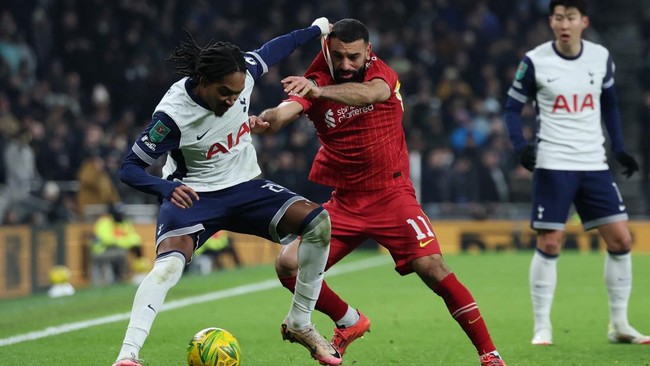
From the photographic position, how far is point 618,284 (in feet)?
29.1

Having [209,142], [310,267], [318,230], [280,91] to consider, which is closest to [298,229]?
[318,230]

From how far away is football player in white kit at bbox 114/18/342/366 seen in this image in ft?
22.5

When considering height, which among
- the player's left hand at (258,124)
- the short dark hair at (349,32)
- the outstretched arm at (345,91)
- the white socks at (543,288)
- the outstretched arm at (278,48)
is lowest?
the white socks at (543,288)

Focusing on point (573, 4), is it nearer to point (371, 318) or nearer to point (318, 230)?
point (318, 230)

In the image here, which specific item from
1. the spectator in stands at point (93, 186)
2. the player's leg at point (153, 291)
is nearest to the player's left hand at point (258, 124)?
the player's leg at point (153, 291)

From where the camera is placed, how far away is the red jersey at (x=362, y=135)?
25.0 feet

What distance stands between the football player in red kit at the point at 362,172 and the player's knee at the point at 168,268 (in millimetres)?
894

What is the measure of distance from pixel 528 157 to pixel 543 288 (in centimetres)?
94

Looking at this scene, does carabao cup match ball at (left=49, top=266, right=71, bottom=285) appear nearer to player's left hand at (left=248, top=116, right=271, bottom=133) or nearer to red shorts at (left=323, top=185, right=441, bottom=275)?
red shorts at (left=323, top=185, right=441, bottom=275)

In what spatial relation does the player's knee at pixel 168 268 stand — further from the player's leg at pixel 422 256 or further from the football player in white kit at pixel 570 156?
the football player in white kit at pixel 570 156


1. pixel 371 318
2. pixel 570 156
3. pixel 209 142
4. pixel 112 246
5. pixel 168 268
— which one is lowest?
pixel 112 246

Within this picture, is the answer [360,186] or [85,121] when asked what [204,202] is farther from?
[85,121]

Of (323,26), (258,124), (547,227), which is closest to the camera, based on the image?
(258,124)

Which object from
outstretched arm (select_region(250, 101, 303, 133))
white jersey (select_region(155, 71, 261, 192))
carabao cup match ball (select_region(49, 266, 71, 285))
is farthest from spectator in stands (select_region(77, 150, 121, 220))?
outstretched arm (select_region(250, 101, 303, 133))
